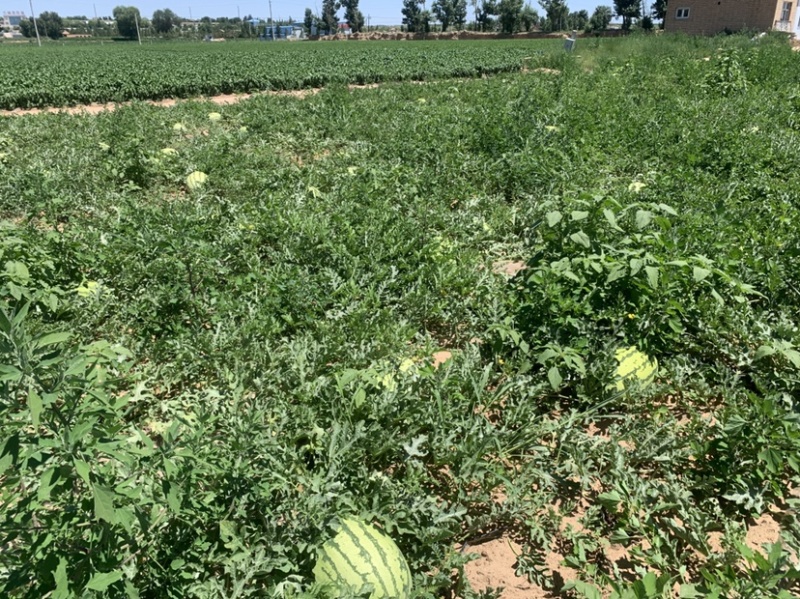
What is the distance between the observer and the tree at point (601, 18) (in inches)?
3588

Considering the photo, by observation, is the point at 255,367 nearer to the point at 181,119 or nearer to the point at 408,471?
the point at 408,471

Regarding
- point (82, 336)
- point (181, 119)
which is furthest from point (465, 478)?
point (181, 119)

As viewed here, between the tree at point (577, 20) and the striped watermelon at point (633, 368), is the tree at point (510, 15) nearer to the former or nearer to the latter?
the tree at point (577, 20)

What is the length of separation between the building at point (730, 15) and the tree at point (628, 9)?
3065 cm

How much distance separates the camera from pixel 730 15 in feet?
153

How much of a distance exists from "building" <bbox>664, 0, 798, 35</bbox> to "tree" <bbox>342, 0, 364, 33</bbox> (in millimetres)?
94466

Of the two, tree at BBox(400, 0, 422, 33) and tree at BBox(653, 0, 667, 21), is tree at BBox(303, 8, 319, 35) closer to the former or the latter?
tree at BBox(400, 0, 422, 33)

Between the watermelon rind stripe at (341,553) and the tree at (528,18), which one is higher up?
the tree at (528,18)

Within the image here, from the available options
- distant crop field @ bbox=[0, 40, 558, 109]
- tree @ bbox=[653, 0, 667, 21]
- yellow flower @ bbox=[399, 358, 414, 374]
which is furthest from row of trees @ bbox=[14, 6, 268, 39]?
yellow flower @ bbox=[399, 358, 414, 374]

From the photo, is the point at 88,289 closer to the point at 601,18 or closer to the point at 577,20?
the point at 601,18

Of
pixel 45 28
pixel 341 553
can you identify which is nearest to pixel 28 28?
pixel 45 28

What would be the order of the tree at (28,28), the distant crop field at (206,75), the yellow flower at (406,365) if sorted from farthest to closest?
1. the tree at (28,28)
2. the distant crop field at (206,75)
3. the yellow flower at (406,365)

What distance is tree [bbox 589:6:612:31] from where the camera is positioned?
91.1 meters

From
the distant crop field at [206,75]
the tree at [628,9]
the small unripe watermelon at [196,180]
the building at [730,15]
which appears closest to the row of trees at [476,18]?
the tree at [628,9]
